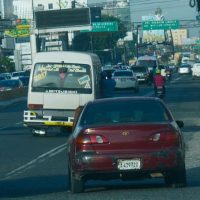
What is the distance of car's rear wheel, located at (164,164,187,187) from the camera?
15.1m

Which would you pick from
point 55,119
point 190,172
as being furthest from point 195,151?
point 55,119

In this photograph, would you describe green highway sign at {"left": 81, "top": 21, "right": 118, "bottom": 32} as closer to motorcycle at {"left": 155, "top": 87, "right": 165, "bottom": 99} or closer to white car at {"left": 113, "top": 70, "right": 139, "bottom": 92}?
white car at {"left": 113, "top": 70, "right": 139, "bottom": 92}

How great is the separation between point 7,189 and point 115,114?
2547 mm

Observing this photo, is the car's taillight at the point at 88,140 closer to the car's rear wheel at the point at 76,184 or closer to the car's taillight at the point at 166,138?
the car's rear wheel at the point at 76,184

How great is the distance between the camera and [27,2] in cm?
16312

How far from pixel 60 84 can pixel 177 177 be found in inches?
611

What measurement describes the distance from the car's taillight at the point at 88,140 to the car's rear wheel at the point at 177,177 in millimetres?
1195

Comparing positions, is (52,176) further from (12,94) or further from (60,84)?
(12,94)

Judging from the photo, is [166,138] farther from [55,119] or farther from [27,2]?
[27,2]

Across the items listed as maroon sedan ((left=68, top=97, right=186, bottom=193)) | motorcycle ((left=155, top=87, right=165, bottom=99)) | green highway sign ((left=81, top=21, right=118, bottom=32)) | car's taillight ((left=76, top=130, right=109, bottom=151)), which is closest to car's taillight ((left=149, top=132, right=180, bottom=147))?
maroon sedan ((left=68, top=97, right=186, bottom=193))

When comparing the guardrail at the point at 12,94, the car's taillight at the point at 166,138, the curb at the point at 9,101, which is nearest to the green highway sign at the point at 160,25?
the guardrail at the point at 12,94

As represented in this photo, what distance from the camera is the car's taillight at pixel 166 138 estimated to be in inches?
581

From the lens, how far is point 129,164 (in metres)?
14.8

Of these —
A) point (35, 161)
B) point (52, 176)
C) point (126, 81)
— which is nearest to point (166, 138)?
point (52, 176)
